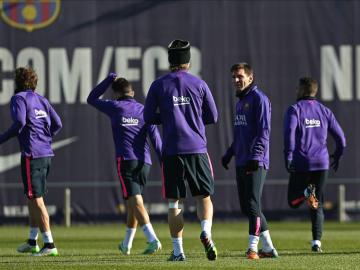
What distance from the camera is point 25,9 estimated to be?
2602 centimetres

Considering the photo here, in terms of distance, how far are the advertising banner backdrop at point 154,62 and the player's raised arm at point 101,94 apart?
Answer: 10843 millimetres

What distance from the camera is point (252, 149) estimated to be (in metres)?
13.2

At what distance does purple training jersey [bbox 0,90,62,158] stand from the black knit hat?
99.6 inches

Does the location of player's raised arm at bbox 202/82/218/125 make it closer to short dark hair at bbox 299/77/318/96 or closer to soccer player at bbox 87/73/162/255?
soccer player at bbox 87/73/162/255

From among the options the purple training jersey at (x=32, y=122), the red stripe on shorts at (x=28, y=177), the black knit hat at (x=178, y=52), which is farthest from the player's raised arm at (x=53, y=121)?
the black knit hat at (x=178, y=52)

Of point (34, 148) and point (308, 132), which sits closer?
point (34, 148)

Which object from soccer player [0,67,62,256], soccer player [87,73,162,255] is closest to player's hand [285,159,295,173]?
soccer player [87,73,162,255]

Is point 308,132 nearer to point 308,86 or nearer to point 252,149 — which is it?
point 308,86

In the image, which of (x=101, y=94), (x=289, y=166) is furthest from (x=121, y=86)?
(x=289, y=166)

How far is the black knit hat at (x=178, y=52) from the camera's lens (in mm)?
12480

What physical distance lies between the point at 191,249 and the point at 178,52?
4128mm

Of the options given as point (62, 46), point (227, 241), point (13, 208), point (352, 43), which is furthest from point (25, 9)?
point (227, 241)

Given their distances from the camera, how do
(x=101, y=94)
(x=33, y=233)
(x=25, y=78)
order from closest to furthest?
→ (x=25, y=78)
(x=101, y=94)
(x=33, y=233)

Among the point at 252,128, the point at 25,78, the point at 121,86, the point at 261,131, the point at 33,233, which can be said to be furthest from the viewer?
the point at 33,233
